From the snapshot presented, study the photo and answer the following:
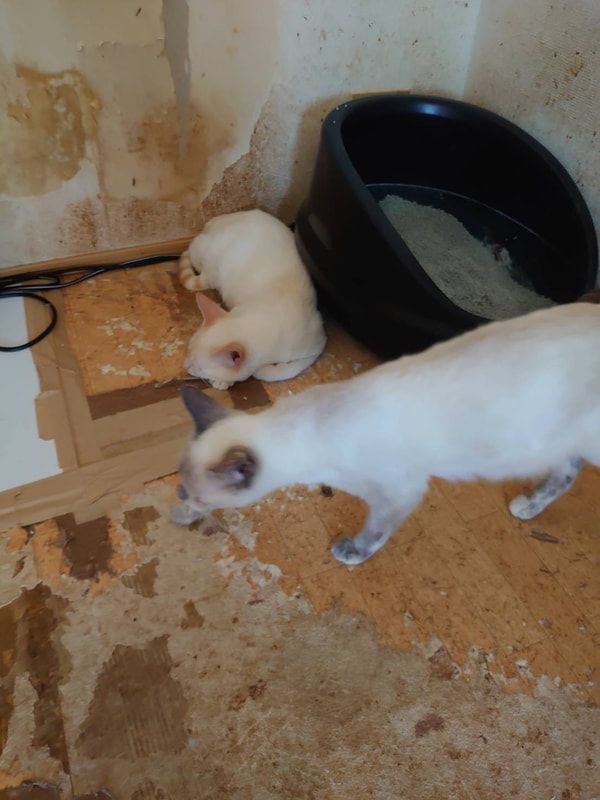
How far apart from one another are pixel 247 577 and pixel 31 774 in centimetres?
54

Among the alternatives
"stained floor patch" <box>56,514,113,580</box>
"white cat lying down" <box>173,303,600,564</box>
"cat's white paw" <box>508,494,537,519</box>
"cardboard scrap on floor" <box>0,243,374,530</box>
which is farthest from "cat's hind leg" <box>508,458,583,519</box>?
"stained floor patch" <box>56,514,113,580</box>

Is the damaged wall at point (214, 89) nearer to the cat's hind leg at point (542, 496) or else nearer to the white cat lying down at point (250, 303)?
the white cat lying down at point (250, 303)

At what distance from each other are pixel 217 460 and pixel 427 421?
0.38 m

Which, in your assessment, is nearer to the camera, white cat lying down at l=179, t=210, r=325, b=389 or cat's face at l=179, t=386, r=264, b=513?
cat's face at l=179, t=386, r=264, b=513

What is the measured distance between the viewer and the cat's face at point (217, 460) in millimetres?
1008

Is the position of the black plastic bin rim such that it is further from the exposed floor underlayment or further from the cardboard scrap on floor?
the exposed floor underlayment

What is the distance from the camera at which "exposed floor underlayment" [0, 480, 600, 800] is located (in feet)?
3.56

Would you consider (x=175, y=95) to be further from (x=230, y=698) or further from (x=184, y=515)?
(x=230, y=698)

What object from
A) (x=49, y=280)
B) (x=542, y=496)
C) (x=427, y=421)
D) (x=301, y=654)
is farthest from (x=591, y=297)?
(x=49, y=280)

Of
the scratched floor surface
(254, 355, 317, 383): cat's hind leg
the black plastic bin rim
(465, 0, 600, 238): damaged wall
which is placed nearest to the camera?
the scratched floor surface

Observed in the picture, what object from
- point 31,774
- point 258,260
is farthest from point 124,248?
point 31,774

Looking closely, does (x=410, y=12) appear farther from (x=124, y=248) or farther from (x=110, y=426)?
(x=110, y=426)

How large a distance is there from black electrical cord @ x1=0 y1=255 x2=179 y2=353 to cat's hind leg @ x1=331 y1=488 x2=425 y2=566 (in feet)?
3.70

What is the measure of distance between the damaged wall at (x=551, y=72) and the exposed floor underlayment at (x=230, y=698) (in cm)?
140
